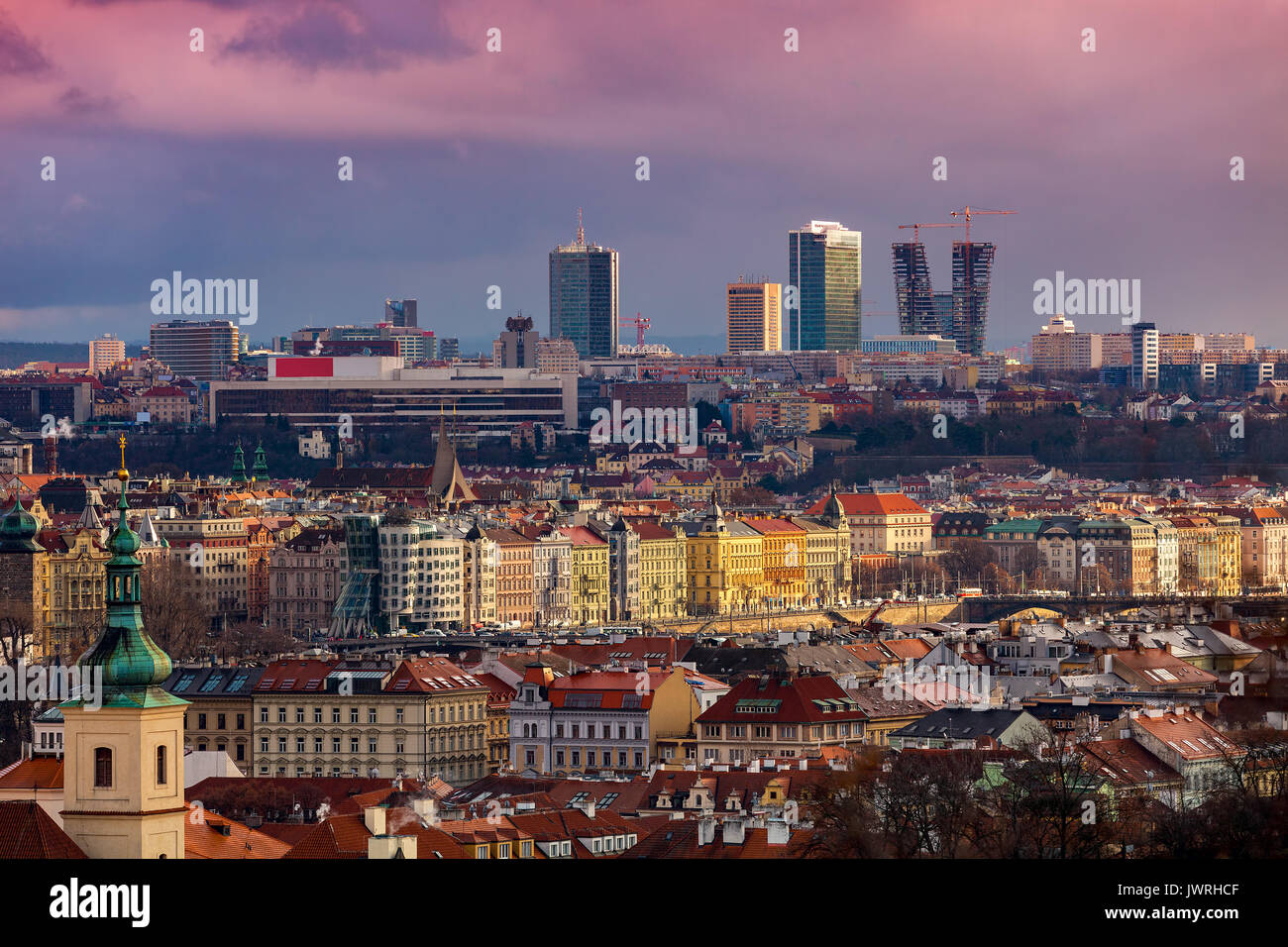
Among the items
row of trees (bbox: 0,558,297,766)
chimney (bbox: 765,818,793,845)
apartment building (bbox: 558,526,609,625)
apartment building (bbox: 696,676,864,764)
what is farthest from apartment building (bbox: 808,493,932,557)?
chimney (bbox: 765,818,793,845)

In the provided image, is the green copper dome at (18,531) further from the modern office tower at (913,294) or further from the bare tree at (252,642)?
the modern office tower at (913,294)

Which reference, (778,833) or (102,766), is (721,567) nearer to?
(778,833)

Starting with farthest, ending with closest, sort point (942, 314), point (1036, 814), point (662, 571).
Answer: point (942, 314) < point (662, 571) < point (1036, 814)

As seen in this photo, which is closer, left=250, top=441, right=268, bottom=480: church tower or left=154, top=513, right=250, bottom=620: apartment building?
left=154, top=513, right=250, bottom=620: apartment building

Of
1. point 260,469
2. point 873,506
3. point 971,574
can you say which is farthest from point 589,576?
point 260,469

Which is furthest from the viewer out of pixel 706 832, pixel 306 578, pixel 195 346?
pixel 195 346

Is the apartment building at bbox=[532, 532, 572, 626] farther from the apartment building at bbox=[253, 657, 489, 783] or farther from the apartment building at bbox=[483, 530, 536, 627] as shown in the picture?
the apartment building at bbox=[253, 657, 489, 783]
